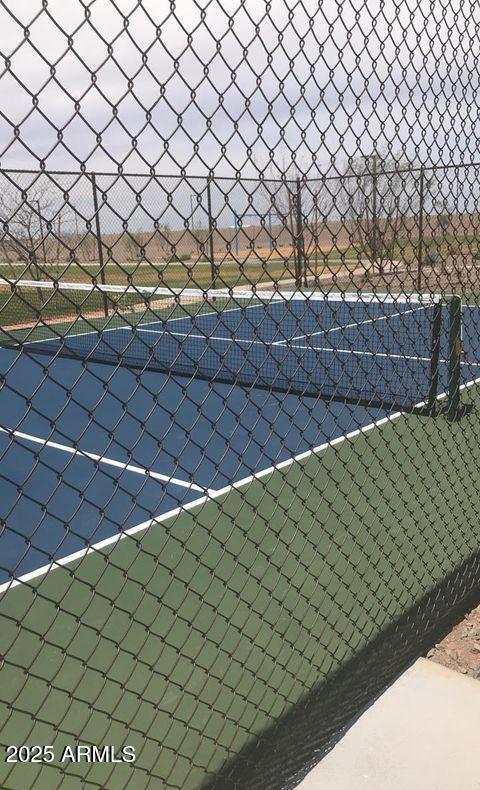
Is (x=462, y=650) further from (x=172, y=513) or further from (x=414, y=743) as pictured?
(x=172, y=513)

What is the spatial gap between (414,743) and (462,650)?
0.91 meters

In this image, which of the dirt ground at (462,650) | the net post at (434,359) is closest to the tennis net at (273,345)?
the net post at (434,359)

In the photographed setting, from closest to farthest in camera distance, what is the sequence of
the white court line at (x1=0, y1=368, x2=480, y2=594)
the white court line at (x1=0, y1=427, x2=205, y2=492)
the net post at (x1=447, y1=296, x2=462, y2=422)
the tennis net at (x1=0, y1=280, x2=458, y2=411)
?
the white court line at (x1=0, y1=368, x2=480, y2=594)
the white court line at (x1=0, y1=427, x2=205, y2=492)
the net post at (x1=447, y1=296, x2=462, y2=422)
the tennis net at (x1=0, y1=280, x2=458, y2=411)

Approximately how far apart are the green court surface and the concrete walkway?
0.46 metres

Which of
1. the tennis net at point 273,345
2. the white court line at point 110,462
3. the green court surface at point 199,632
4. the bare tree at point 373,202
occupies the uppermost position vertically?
the tennis net at point 273,345

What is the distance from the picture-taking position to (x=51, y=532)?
4980 millimetres

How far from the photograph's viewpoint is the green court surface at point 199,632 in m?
2.70

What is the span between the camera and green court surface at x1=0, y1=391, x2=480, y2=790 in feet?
8.85

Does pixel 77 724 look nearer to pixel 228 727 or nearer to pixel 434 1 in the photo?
pixel 228 727

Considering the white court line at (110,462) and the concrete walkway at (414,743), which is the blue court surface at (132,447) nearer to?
the white court line at (110,462)

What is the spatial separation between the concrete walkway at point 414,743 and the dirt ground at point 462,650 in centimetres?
32

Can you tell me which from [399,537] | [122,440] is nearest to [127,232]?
[399,537]

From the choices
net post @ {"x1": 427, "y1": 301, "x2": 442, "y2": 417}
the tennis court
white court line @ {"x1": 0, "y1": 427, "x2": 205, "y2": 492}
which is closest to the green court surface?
the tennis court

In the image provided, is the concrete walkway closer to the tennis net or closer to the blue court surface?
the blue court surface
